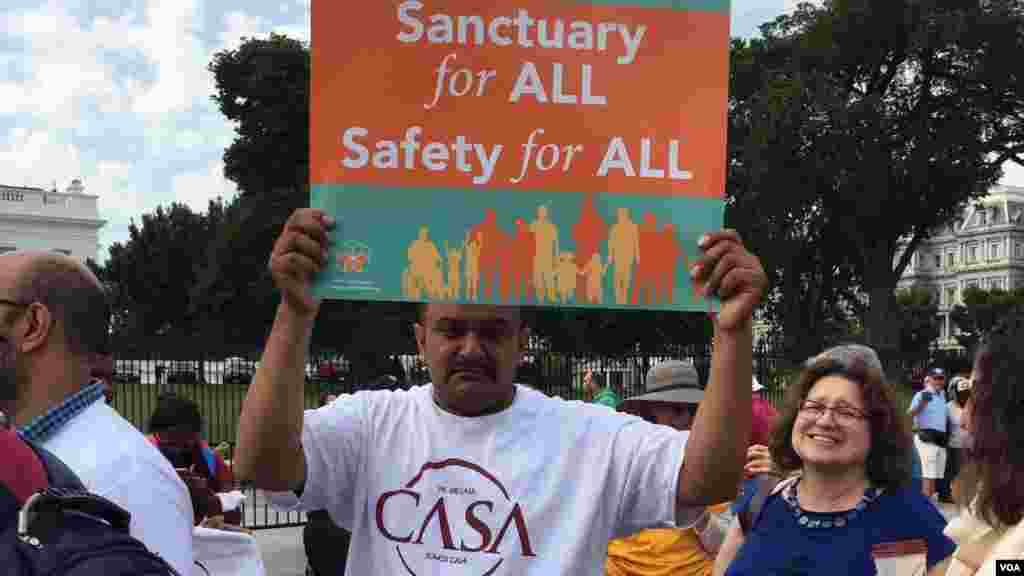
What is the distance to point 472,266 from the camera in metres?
2.41

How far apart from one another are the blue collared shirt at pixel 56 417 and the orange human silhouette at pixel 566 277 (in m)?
1.10

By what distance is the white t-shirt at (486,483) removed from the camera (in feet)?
7.70

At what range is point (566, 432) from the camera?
2.48 meters

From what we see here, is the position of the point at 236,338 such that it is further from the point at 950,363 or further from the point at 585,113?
the point at 585,113

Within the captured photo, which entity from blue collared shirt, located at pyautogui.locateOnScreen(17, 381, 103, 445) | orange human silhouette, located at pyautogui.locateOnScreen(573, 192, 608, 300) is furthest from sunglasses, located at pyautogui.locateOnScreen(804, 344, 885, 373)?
blue collared shirt, located at pyautogui.locateOnScreen(17, 381, 103, 445)

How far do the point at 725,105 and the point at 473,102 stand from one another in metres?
0.58

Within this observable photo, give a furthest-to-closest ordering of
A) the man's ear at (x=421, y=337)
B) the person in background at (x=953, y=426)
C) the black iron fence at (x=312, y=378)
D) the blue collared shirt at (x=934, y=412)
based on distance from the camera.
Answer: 1. the black iron fence at (x=312, y=378)
2. the blue collared shirt at (x=934, y=412)
3. the person in background at (x=953, y=426)
4. the man's ear at (x=421, y=337)

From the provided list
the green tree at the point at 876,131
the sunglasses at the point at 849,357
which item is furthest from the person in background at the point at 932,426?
the green tree at the point at 876,131

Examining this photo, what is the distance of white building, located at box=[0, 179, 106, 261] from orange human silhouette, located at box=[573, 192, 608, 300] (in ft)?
248

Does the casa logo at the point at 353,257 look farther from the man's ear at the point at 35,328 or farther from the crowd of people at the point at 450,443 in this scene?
the man's ear at the point at 35,328

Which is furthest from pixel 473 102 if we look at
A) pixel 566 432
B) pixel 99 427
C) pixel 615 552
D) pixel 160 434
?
pixel 160 434

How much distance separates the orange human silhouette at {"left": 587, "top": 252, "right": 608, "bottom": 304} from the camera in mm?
2406

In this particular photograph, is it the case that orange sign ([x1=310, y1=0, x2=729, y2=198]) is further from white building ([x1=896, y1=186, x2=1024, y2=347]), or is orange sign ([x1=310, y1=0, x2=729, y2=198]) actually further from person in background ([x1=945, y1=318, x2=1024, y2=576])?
white building ([x1=896, y1=186, x2=1024, y2=347])

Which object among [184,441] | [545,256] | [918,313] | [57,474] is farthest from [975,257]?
[57,474]
